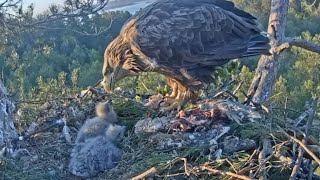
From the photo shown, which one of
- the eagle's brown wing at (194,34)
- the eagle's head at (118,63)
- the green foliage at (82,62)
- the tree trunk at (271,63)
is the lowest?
the green foliage at (82,62)

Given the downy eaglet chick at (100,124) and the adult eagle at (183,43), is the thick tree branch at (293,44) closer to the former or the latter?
the adult eagle at (183,43)

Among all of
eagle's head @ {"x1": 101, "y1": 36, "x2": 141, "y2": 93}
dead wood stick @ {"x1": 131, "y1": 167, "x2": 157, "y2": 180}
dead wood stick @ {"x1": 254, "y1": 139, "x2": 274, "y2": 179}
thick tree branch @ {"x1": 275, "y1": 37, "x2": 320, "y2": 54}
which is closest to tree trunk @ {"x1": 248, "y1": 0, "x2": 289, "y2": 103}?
thick tree branch @ {"x1": 275, "y1": 37, "x2": 320, "y2": 54}

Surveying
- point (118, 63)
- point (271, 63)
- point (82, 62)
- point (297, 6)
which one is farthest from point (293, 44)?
point (297, 6)

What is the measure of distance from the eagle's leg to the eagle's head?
294mm

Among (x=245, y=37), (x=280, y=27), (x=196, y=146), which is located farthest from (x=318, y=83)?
(x=196, y=146)

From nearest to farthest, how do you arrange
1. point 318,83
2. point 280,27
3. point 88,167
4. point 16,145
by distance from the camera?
point 88,167
point 16,145
point 280,27
point 318,83

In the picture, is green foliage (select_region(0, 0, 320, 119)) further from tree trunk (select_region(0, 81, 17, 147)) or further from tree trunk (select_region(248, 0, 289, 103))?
tree trunk (select_region(0, 81, 17, 147))

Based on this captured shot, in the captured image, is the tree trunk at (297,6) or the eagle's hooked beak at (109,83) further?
the tree trunk at (297,6)

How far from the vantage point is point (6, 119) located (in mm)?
3887

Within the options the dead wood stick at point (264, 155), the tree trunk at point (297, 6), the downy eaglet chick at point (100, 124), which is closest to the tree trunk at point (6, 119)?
the downy eaglet chick at point (100, 124)

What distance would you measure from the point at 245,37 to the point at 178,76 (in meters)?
0.51

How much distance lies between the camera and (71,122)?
162 inches

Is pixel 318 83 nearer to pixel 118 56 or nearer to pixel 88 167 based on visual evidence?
pixel 118 56

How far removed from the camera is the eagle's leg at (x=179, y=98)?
4223mm
